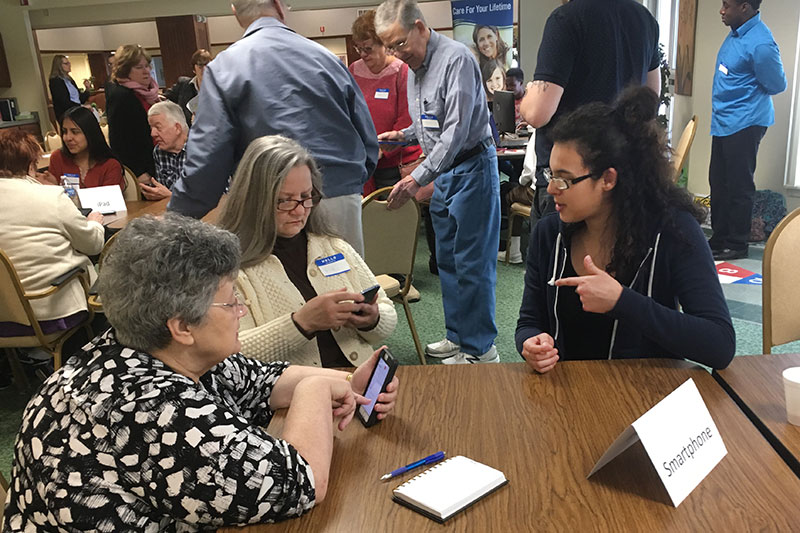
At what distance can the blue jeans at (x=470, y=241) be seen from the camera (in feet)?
9.57

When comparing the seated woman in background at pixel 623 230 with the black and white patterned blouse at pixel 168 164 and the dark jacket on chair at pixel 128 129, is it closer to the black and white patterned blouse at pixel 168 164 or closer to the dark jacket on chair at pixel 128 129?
the black and white patterned blouse at pixel 168 164

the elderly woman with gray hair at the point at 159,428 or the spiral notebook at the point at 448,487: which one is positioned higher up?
the elderly woman with gray hair at the point at 159,428

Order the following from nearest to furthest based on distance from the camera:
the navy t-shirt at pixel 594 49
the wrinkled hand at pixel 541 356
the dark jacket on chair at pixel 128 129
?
the wrinkled hand at pixel 541 356 → the navy t-shirt at pixel 594 49 → the dark jacket on chair at pixel 128 129

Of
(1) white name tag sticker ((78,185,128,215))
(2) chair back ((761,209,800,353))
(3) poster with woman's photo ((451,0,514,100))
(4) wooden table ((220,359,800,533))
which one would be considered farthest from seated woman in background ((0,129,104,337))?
(3) poster with woman's photo ((451,0,514,100))

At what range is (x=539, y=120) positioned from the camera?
2.29m

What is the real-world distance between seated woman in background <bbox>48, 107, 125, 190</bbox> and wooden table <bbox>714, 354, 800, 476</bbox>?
365 centimetres

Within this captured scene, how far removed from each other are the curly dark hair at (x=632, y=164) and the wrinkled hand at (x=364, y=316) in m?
0.68

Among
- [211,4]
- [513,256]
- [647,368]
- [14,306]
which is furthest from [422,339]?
[211,4]

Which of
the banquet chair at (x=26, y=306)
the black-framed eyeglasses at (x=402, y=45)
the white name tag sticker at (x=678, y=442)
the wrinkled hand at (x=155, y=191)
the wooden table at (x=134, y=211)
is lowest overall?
the banquet chair at (x=26, y=306)

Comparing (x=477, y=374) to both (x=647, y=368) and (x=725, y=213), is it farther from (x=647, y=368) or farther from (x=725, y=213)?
(x=725, y=213)

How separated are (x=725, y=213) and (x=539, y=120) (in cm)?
292

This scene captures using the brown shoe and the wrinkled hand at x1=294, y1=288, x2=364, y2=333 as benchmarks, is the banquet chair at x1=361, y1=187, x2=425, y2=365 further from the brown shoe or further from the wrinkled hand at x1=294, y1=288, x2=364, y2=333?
the wrinkled hand at x1=294, y1=288, x2=364, y2=333

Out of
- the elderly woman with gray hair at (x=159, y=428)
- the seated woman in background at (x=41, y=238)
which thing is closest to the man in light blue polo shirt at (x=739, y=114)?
the seated woman in background at (x=41, y=238)

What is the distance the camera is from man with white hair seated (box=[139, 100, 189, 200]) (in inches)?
156
